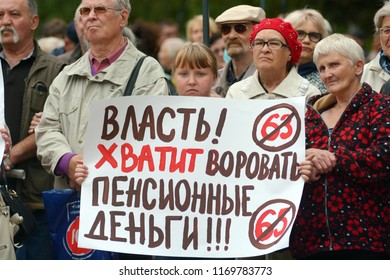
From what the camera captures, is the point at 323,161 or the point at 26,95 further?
the point at 26,95

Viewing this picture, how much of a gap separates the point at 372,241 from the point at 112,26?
6.93ft

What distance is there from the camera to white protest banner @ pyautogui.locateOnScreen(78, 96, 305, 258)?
8234 millimetres

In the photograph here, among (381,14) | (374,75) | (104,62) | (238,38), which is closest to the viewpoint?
(104,62)

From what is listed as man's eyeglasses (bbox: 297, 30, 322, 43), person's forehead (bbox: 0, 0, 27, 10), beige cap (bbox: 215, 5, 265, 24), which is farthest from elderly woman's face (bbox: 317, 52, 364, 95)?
person's forehead (bbox: 0, 0, 27, 10)

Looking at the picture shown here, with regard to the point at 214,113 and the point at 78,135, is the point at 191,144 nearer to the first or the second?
the point at 214,113

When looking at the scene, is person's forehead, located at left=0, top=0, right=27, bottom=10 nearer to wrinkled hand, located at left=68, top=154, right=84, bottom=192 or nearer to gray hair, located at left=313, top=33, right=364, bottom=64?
wrinkled hand, located at left=68, top=154, right=84, bottom=192

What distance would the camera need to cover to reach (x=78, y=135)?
878 centimetres

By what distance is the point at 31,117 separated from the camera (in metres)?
9.36

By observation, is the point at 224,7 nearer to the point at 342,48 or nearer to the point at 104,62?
the point at 104,62

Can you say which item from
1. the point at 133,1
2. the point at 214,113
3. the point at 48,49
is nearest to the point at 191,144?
the point at 214,113

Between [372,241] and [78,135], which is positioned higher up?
[78,135]

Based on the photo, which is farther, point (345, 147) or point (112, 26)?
point (112, 26)

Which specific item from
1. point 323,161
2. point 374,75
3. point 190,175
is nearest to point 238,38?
point 374,75

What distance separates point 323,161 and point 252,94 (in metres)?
0.91
